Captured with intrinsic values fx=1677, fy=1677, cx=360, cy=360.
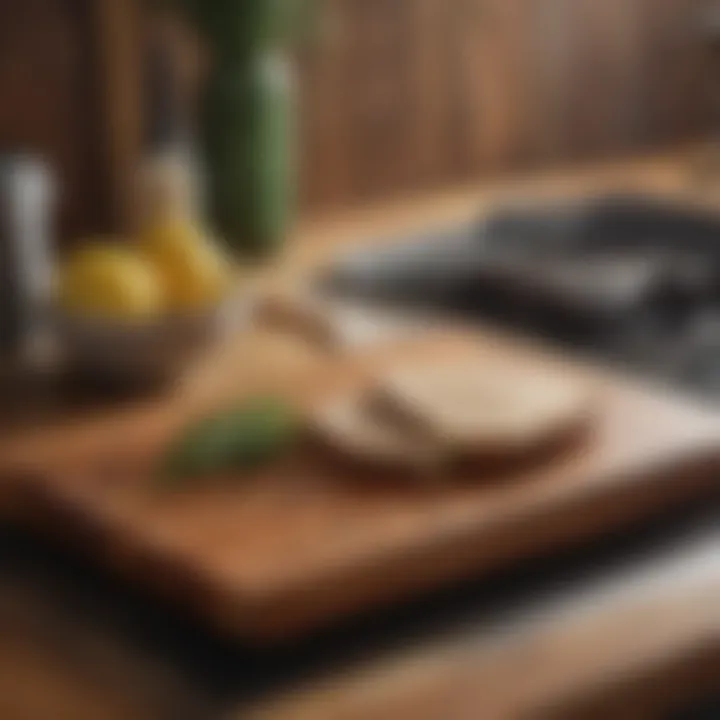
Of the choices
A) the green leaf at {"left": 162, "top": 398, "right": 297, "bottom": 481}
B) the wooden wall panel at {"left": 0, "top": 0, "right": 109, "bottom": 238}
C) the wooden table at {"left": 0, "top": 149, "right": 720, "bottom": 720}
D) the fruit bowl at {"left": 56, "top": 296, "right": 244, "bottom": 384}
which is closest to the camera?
the wooden table at {"left": 0, "top": 149, "right": 720, "bottom": 720}

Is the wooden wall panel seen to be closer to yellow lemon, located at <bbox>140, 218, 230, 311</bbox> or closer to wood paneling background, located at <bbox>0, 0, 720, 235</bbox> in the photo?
wood paneling background, located at <bbox>0, 0, 720, 235</bbox>

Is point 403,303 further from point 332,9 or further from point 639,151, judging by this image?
point 639,151

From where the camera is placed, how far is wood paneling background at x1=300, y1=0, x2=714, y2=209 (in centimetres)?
173

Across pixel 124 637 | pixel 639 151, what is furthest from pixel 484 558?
pixel 639 151

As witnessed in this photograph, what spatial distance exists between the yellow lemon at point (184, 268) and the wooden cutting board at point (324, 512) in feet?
0.34

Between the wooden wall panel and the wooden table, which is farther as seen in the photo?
the wooden wall panel

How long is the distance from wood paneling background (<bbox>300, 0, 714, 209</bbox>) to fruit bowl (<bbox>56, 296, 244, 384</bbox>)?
0.55 meters

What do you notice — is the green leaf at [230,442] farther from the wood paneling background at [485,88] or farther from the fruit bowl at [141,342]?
the wood paneling background at [485,88]

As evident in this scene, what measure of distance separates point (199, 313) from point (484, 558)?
1.05 ft

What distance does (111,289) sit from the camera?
1.18m

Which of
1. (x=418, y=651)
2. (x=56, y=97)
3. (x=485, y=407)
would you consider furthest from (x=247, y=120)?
(x=418, y=651)

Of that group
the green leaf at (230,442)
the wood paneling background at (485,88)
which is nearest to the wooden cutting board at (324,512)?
the green leaf at (230,442)

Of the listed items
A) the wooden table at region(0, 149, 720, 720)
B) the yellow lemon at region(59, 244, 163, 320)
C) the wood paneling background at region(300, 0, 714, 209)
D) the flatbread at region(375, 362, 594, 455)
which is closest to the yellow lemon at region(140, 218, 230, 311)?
the yellow lemon at region(59, 244, 163, 320)

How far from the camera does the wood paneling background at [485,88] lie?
173 centimetres
